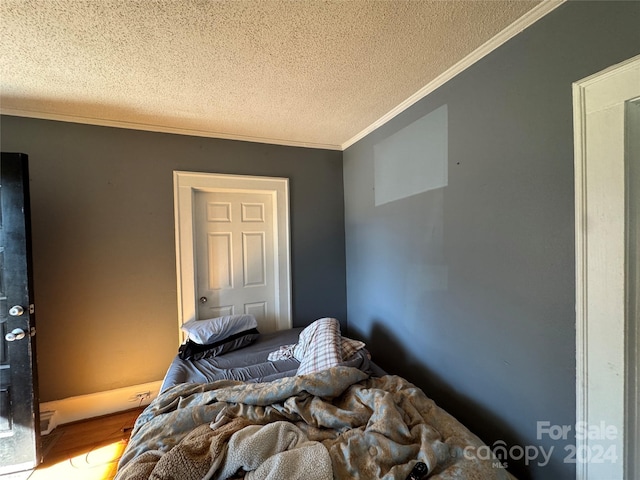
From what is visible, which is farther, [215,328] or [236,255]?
[236,255]

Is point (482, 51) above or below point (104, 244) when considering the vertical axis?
above

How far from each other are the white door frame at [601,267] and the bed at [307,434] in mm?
420

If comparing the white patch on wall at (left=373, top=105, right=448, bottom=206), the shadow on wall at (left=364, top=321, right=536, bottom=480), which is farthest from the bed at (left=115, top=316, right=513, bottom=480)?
the white patch on wall at (left=373, top=105, right=448, bottom=206)

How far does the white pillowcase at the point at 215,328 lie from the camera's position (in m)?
2.09

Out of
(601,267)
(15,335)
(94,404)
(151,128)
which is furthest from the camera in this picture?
(151,128)

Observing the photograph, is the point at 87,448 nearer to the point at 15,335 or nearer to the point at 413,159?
the point at 15,335

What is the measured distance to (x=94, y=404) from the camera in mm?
2070

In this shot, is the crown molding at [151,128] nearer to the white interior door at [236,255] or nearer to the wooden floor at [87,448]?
the white interior door at [236,255]

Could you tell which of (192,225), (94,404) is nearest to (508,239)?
(192,225)

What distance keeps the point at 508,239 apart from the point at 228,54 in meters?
1.78

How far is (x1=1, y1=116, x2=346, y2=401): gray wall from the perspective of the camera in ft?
6.46

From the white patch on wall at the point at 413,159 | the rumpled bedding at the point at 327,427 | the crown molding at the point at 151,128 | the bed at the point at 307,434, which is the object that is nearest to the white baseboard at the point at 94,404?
the bed at the point at 307,434

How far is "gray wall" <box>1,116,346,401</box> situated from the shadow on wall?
1.88 m

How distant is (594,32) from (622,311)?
1.05 meters
